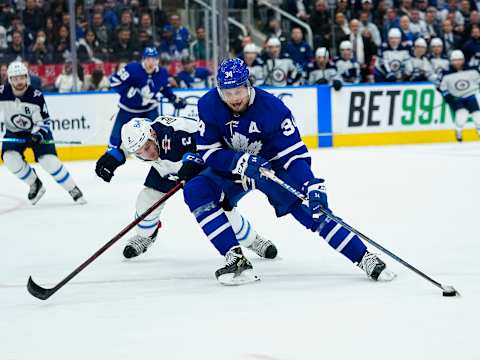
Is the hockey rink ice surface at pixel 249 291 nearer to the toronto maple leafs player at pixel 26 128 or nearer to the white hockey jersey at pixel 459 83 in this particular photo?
the toronto maple leafs player at pixel 26 128

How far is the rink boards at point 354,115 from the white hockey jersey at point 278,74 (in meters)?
0.36

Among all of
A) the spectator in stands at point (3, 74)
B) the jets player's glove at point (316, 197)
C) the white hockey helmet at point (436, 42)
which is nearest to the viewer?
the jets player's glove at point (316, 197)

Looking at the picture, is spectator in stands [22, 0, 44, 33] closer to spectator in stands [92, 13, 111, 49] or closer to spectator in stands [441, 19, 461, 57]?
spectator in stands [92, 13, 111, 49]

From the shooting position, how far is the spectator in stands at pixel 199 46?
11.9 metres

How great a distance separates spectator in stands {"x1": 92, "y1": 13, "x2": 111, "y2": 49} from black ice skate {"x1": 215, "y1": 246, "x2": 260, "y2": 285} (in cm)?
757

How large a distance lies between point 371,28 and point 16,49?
4.83 metres

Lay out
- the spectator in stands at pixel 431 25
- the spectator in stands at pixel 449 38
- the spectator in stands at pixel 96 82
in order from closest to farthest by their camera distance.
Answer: the spectator in stands at pixel 96 82
the spectator in stands at pixel 449 38
the spectator in stands at pixel 431 25

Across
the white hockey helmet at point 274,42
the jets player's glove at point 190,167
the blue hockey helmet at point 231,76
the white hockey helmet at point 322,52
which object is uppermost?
the white hockey helmet at point 274,42

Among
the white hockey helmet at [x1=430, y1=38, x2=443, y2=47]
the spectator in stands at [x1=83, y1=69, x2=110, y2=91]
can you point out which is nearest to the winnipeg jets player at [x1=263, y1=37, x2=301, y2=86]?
the white hockey helmet at [x1=430, y1=38, x2=443, y2=47]

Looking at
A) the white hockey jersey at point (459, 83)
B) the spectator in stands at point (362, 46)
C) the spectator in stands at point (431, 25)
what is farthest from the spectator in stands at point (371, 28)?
the white hockey jersey at point (459, 83)

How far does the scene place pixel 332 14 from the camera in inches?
512

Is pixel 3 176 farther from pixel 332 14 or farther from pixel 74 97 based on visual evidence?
pixel 332 14

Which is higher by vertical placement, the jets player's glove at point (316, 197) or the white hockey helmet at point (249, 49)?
the white hockey helmet at point (249, 49)

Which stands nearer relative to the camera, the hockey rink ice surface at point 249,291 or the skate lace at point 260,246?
the hockey rink ice surface at point 249,291
